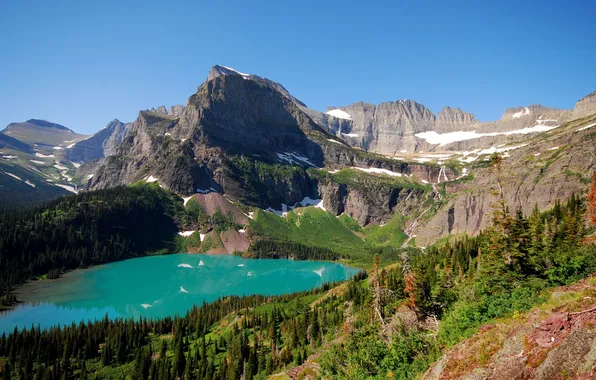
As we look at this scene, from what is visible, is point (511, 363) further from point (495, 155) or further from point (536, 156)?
point (536, 156)

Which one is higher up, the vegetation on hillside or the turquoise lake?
the vegetation on hillside

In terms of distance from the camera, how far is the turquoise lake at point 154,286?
97125 millimetres

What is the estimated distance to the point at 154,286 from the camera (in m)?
127

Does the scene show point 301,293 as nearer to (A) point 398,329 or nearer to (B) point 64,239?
(A) point 398,329

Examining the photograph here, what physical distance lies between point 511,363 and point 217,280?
13696 centimetres

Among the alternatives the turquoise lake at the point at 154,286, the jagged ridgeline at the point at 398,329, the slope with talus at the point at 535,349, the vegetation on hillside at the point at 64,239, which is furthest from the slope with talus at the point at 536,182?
the vegetation on hillside at the point at 64,239

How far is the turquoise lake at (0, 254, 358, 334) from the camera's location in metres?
97.1

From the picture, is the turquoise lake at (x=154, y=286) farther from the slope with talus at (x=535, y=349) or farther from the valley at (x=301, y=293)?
the slope with talus at (x=535, y=349)

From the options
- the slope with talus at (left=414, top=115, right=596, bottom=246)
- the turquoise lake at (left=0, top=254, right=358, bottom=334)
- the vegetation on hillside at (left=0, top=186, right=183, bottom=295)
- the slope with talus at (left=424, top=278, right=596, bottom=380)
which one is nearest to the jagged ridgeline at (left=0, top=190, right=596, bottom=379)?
the slope with talus at (left=424, top=278, right=596, bottom=380)

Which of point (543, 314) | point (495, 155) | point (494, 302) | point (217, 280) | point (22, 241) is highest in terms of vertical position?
point (495, 155)

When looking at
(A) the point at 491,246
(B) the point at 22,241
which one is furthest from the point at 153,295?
(A) the point at 491,246

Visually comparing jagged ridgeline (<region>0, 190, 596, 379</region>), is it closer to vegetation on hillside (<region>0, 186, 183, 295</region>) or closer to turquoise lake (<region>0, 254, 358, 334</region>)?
turquoise lake (<region>0, 254, 358, 334</region>)

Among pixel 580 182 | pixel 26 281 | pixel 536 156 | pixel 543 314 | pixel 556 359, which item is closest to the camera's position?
pixel 556 359

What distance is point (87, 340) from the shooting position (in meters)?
67.7
